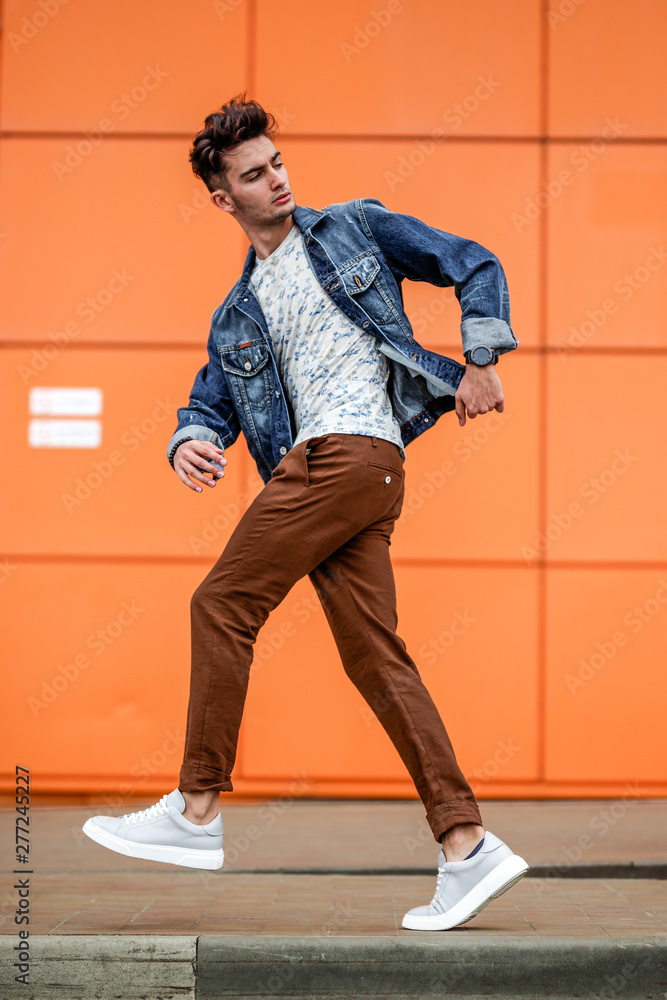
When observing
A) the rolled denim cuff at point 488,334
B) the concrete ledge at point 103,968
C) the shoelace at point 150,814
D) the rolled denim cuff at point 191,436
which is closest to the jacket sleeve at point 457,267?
the rolled denim cuff at point 488,334

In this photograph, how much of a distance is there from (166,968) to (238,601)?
1.04 meters

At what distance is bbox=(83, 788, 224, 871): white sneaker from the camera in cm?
263

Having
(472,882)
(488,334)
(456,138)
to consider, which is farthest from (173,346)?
(472,882)

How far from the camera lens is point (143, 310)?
545 cm

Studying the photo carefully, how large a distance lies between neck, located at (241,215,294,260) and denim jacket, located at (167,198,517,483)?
0.14 feet

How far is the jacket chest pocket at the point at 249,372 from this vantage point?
9.78 ft

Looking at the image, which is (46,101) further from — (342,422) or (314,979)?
(314,979)

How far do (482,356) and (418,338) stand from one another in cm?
279

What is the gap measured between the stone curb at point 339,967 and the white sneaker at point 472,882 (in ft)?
0.18

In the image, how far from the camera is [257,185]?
9.52 ft

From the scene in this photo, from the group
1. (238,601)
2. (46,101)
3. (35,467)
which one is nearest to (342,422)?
(238,601)

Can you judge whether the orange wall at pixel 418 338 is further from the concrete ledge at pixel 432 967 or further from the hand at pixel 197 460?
the concrete ledge at pixel 432 967

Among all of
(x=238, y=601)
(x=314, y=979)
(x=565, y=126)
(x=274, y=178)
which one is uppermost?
(x=565, y=126)

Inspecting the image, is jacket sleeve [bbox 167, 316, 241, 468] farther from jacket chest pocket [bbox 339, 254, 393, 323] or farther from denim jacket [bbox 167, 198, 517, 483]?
jacket chest pocket [bbox 339, 254, 393, 323]
